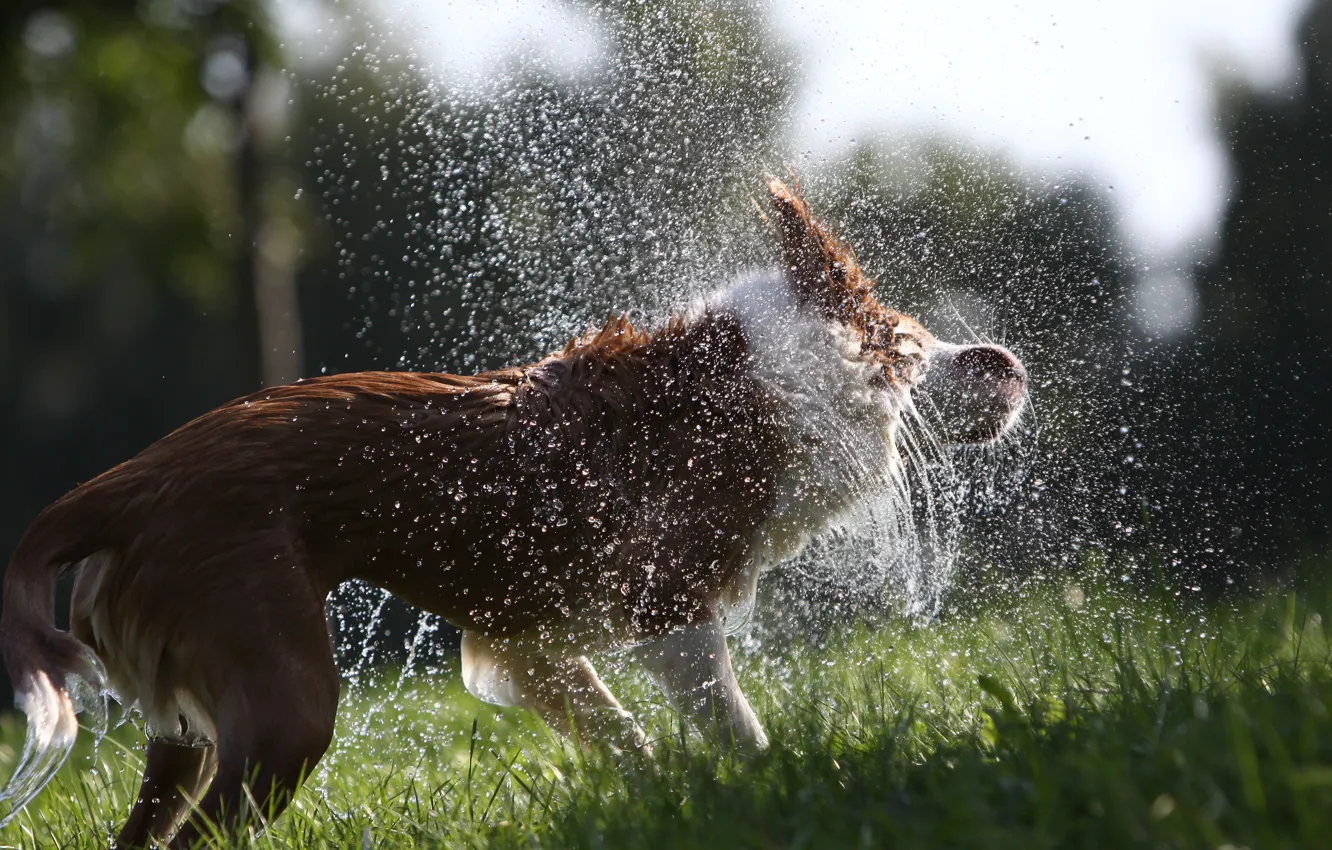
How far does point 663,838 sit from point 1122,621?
5.07 feet

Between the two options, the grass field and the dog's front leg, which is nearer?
the grass field

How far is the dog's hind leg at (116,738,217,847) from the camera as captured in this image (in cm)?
306

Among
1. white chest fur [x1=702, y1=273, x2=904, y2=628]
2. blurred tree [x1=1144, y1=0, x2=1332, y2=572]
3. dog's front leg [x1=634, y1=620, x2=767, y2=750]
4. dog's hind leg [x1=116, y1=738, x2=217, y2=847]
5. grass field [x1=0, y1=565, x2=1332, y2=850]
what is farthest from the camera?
blurred tree [x1=1144, y1=0, x2=1332, y2=572]

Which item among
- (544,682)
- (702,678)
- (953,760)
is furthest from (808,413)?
(953,760)

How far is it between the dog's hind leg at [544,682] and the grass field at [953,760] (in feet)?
0.39

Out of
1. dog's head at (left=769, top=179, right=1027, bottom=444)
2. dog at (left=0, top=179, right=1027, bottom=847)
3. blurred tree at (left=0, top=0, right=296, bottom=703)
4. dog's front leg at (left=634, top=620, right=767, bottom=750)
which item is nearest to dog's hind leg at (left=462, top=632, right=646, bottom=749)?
dog at (left=0, top=179, right=1027, bottom=847)

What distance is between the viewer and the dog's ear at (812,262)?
3.41m

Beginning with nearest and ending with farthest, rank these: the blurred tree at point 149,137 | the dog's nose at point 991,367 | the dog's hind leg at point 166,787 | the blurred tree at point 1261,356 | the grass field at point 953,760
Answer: the grass field at point 953,760 < the dog's hind leg at point 166,787 < the dog's nose at point 991,367 < the blurred tree at point 1261,356 < the blurred tree at point 149,137

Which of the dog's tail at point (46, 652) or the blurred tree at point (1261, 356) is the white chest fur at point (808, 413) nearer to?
the dog's tail at point (46, 652)

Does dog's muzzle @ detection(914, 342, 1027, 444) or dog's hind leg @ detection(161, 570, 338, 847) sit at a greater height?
dog's muzzle @ detection(914, 342, 1027, 444)

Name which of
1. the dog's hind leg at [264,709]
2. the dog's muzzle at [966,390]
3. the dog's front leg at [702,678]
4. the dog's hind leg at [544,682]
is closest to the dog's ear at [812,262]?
Answer: the dog's muzzle at [966,390]

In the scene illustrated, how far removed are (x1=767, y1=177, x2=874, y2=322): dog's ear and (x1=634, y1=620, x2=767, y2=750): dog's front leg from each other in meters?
0.98

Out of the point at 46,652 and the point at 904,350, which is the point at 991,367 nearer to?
the point at 904,350

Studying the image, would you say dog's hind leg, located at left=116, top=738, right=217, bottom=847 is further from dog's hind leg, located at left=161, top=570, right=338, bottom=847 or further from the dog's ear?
the dog's ear
